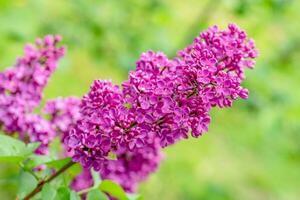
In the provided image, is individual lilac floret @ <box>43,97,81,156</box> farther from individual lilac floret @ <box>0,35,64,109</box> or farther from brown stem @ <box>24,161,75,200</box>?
brown stem @ <box>24,161,75,200</box>

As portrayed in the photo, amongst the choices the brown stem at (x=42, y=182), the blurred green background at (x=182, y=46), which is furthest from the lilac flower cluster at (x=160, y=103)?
the blurred green background at (x=182, y=46)

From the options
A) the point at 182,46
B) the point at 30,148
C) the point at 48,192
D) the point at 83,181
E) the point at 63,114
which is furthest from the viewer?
the point at 182,46

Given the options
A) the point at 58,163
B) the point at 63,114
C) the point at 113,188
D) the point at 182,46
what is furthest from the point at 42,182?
the point at 182,46

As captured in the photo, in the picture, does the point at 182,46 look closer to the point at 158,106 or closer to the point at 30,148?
the point at 30,148

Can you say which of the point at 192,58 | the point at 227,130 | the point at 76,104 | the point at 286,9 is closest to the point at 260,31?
the point at 286,9

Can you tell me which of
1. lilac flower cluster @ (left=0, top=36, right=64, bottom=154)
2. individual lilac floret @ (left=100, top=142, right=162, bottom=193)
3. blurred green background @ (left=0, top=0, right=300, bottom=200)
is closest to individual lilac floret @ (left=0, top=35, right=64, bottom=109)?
lilac flower cluster @ (left=0, top=36, right=64, bottom=154)

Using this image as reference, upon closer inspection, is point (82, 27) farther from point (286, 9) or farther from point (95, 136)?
point (95, 136)

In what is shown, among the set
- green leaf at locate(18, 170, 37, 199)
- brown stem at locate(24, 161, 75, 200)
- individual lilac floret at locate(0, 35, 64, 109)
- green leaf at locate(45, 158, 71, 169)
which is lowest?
brown stem at locate(24, 161, 75, 200)
